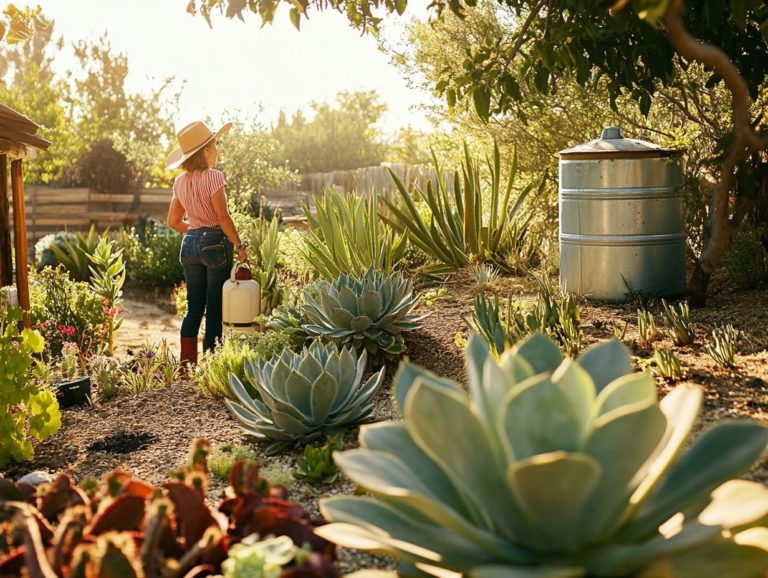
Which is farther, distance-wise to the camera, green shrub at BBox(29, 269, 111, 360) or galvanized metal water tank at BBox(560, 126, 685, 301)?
green shrub at BBox(29, 269, 111, 360)

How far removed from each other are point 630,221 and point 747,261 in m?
0.89

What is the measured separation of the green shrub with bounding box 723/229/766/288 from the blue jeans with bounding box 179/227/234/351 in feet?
12.4

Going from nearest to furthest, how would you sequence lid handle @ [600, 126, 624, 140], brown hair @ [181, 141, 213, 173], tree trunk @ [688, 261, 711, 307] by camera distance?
tree trunk @ [688, 261, 711, 307] < brown hair @ [181, 141, 213, 173] < lid handle @ [600, 126, 624, 140]

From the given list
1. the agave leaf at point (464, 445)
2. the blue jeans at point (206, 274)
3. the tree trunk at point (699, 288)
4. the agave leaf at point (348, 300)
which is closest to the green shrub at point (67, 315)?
the blue jeans at point (206, 274)

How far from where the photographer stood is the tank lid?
639cm

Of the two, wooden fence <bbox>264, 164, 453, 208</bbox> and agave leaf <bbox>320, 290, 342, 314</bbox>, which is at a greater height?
wooden fence <bbox>264, 164, 453, 208</bbox>

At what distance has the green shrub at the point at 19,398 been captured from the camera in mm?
3613

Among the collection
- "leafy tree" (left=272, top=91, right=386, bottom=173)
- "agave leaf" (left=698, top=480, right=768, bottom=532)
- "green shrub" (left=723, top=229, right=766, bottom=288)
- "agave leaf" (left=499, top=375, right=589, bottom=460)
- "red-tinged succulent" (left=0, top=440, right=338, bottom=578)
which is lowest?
"red-tinged succulent" (left=0, top=440, right=338, bottom=578)

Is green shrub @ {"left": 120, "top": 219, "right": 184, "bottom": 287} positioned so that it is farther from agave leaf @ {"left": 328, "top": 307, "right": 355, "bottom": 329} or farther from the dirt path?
agave leaf @ {"left": 328, "top": 307, "right": 355, "bottom": 329}

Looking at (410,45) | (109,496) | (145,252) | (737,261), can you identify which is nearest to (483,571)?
(109,496)

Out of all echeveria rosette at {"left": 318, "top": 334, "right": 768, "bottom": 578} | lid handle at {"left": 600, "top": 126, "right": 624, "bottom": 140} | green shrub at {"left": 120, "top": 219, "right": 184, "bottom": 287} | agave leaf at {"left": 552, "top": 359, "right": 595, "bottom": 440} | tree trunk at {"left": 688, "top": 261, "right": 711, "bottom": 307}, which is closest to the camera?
echeveria rosette at {"left": 318, "top": 334, "right": 768, "bottom": 578}

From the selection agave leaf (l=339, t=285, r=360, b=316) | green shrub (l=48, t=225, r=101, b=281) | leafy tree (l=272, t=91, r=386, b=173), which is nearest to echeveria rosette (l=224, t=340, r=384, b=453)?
agave leaf (l=339, t=285, r=360, b=316)

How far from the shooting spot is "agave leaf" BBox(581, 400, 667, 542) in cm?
173

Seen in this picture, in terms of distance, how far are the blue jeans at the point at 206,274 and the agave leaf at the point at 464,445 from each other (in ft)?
14.8
